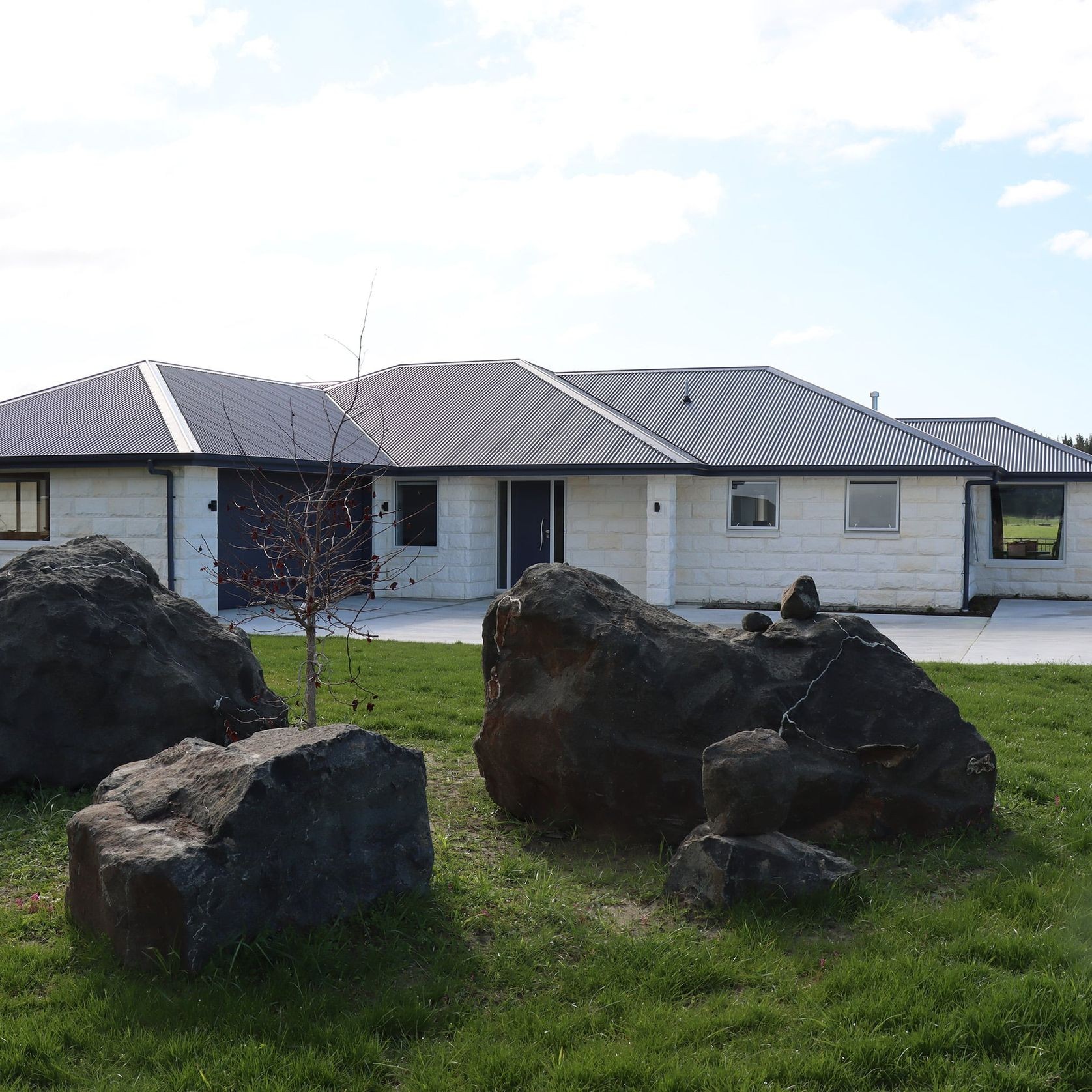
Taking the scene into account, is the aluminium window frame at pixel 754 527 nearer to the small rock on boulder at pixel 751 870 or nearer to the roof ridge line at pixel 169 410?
the roof ridge line at pixel 169 410

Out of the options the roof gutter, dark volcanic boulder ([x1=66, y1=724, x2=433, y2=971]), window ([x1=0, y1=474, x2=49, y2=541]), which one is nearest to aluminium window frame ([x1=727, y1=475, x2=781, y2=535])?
the roof gutter

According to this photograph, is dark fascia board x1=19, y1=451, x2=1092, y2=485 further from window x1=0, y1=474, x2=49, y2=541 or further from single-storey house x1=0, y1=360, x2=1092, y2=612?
window x1=0, y1=474, x2=49, y2=541

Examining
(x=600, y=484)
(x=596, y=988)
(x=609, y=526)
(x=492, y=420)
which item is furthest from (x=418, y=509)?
(x=596, y=988)

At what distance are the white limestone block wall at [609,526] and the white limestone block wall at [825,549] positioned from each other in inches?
32.2

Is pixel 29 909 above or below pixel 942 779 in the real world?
below

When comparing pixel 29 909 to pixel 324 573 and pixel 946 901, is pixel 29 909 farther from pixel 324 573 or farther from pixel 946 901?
pixel 946 901

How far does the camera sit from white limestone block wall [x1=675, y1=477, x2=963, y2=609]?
1934cm

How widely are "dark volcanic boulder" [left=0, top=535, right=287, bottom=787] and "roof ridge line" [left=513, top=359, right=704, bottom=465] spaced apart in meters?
12.2

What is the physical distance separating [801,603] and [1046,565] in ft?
56.8

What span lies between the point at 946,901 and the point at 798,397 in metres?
18.1

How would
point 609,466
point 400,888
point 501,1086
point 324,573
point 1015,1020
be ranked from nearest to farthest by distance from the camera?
point 501,1086, point 1015,1020, point 400,888, point 324,573, point 609,466

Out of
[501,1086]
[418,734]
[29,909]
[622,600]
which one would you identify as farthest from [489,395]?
[501,1086]

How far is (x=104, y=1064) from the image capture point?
13.3 ft

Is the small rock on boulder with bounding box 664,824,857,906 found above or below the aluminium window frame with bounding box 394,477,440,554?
below
